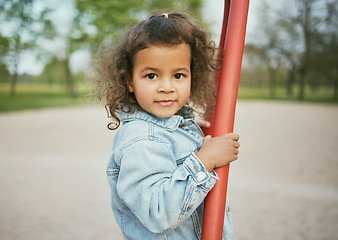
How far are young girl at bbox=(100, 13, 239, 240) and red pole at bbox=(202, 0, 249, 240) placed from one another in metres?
0.03

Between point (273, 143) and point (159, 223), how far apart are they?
614cm

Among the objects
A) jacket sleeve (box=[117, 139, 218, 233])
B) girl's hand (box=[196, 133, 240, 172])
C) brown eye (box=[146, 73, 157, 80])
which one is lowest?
jacket sleeve (box=[117, 139, 218, 233])

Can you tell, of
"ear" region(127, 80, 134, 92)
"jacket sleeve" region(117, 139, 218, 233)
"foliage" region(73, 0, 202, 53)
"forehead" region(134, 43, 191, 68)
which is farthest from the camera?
"foliage" region(73, 0, 202, 53)

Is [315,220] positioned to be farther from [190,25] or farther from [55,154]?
[55,154]

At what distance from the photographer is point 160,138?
979 millimetres

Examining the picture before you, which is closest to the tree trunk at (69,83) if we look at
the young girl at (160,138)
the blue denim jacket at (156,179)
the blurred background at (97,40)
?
the blurred background at (97,40)

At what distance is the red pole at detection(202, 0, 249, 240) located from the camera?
91 centimetres

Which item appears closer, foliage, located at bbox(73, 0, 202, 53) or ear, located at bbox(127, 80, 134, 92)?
ear, located at bbox(127, 80, 134, 92)

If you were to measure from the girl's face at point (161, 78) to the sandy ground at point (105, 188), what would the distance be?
6.14 ft

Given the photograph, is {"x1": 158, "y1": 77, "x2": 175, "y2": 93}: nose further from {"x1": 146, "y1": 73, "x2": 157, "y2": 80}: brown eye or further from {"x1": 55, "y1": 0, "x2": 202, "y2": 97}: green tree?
{"x1": 55, "y1": 0, "x2": 202, "y2": 97}: green tree

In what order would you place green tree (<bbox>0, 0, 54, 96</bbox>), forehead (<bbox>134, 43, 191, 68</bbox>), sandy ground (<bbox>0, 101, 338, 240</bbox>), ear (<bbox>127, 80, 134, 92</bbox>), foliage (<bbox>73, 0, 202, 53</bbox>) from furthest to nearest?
foliage (<bbox>73, 0, 202, 53</bbox>), green tree (<bbox>0, 0, 54, 96</bbox>), sandy ground (<bbox>0, 101, 338, 240</bbox>), ear (<bbox>127, 80, 134, 92</bbox>), forehead (<bbox>134, 43, 191, 68</bbox>)

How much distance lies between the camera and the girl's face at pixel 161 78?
1033 mm

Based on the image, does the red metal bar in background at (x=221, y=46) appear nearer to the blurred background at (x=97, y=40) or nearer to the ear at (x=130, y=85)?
the ear at (x=130, y=85)

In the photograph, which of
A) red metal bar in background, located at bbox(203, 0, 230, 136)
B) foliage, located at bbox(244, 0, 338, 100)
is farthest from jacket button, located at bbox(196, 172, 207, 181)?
foliage, located at bbox(244, 0, 338, 100)
